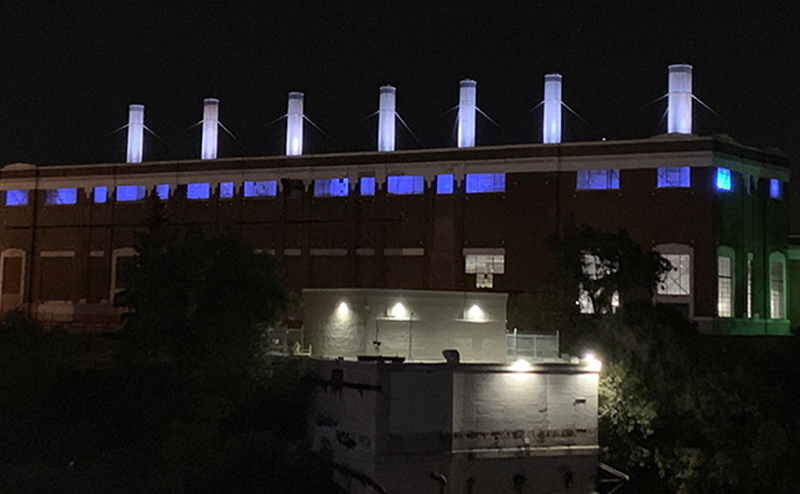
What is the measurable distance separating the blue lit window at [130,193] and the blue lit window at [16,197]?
24.8 feet

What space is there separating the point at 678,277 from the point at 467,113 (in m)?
14.7

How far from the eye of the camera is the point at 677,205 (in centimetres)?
5041

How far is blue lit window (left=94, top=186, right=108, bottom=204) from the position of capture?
208 feet

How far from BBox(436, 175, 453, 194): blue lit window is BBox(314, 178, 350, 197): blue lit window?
5.29m

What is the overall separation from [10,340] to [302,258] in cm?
1737

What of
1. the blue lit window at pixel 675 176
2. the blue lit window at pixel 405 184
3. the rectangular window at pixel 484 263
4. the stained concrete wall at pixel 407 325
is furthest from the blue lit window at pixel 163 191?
the blue lit window at pixel 675 176

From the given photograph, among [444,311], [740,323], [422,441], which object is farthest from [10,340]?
[740,323]

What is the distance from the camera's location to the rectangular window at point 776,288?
5372 cm

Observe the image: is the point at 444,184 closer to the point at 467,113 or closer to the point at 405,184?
the point at 405,184

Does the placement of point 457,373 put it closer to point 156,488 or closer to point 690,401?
point 690,401

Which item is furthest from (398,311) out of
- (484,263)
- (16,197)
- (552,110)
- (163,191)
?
(16,197)

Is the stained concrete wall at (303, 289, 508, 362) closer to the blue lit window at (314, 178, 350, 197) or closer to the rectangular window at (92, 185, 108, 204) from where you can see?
the blue lit window at (314, 178, 350, 197)

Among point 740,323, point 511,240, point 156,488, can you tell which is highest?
point 511,240

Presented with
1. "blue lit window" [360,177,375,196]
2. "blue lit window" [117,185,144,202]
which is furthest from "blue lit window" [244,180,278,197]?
"blue lit window" [117,185,144,202]
